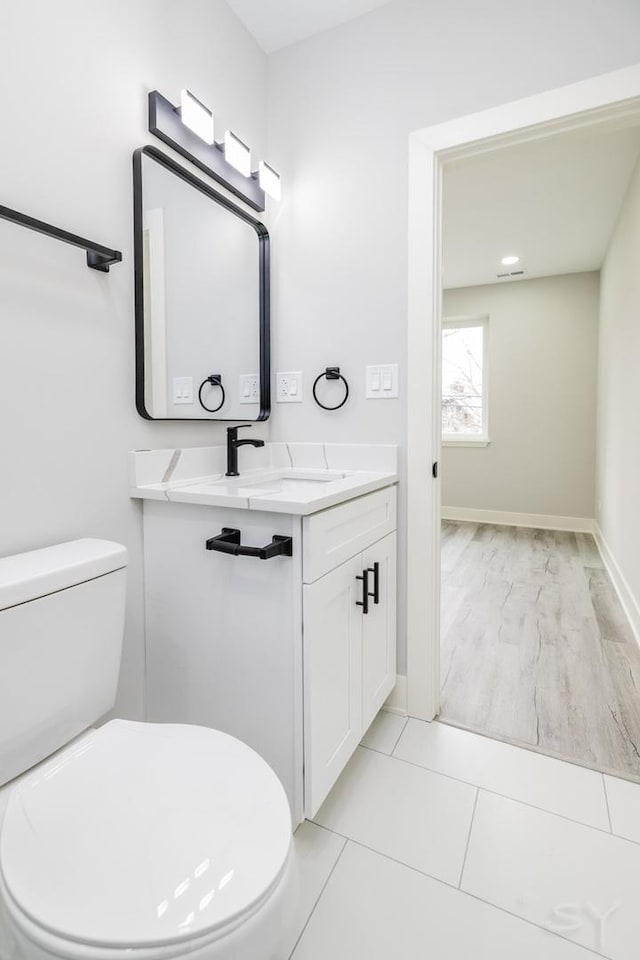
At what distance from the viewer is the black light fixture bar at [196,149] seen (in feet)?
4.43

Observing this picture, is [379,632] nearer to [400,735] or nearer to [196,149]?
[400,735]

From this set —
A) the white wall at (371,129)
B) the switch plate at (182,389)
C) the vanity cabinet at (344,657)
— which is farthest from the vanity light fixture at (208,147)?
the vanity cabinet at (344,657)

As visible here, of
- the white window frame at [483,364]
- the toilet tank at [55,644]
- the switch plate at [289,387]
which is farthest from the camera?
the white window frame at [483,364]

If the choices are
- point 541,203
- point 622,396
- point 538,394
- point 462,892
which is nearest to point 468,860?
point 462,892

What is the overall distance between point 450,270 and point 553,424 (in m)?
1.78

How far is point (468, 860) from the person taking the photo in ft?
3.76

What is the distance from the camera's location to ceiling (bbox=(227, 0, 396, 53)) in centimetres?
163

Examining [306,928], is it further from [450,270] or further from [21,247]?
[450,270]

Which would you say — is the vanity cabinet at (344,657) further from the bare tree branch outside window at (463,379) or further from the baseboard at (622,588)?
the bare tree branch outside window at (463,379)

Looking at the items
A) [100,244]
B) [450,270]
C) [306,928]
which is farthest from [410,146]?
[450,270]

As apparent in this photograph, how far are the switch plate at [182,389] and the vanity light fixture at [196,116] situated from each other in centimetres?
75

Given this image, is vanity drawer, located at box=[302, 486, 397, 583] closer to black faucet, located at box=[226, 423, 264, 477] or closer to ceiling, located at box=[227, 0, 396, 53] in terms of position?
black faucet, located at box=[226, 423, 264, 477]

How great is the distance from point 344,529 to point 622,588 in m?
2.42

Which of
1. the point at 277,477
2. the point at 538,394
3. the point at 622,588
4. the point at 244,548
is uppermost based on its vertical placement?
the point at 538,394
